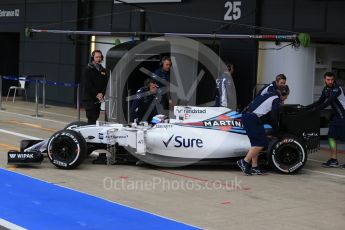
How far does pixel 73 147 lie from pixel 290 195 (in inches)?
138

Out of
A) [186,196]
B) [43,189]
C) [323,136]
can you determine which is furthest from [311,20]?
[43,189]

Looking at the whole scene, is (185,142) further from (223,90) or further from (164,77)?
(223,90)

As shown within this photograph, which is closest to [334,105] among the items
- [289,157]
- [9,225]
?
[289,157]

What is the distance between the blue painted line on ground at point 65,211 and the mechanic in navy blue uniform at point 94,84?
113 inches

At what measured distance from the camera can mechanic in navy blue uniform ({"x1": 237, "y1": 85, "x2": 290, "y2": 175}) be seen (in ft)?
31.1

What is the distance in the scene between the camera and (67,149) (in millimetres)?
9617

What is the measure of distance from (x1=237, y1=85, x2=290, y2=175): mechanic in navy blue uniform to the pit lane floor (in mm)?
225

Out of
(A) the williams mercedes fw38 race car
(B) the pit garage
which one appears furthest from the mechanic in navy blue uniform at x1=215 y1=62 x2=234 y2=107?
(A) the williams mercedes fw38 race car

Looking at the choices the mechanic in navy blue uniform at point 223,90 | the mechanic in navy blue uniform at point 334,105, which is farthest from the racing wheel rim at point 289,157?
the mechanic in navy blue uniform at point 223,90

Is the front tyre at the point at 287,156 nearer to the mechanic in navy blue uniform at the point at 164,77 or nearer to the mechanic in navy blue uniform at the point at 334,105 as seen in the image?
the mechanic in navy blue uniform at the point at 334,105

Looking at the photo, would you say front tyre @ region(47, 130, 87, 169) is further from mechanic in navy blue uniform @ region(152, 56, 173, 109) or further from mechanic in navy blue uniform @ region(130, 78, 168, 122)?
mechanic in navy blue uniform @ region(152, 56, 173, 109)

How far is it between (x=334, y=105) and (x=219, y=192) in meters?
3.57

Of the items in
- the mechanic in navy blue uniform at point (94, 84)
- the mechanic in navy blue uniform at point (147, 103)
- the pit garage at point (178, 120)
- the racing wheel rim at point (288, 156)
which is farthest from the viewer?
the mechanic in navy blue uniform at point (94, 84)

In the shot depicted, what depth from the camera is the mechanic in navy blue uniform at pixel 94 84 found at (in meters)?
10.9
